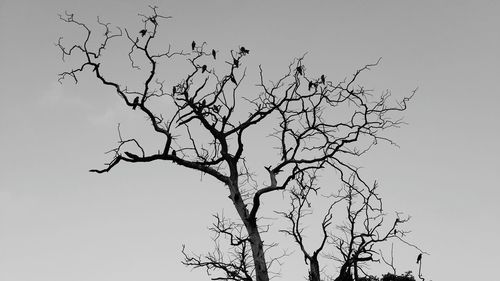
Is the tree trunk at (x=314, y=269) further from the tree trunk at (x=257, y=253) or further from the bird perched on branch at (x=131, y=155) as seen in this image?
the bird perched on branch at (x=131, y=155)

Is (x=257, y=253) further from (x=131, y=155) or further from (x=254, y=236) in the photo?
(x=131, y=155)

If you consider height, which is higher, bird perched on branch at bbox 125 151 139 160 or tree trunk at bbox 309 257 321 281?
bird perched on branch at bbox 125 151 139 160

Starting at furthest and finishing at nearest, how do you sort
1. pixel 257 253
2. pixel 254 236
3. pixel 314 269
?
1. pixel 314 269
2. pixel 254 236
3. pixel 257 253

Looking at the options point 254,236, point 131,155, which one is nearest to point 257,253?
point 254,236

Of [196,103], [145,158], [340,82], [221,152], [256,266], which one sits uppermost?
[340,82]

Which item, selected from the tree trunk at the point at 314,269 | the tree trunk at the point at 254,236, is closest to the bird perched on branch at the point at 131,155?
the tree trunk at the point at 254,236

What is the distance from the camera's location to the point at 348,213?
1259cm

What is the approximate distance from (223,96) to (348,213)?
5371 millimetres

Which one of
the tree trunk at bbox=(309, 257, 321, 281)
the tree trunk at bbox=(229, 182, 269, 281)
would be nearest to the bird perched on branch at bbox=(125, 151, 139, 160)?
the tree trunk at bbox=(229, 182, 269, 281)

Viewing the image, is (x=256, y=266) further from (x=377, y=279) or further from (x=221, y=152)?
(x=377, y=279)

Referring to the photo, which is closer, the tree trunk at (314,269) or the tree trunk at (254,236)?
the tree trunk at (254,236)

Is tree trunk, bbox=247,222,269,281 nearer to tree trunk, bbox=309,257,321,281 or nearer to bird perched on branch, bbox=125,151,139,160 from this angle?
bird perched on branch, bbox=125,151,139,160

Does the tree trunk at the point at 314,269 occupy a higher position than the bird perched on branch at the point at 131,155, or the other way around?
the bird perched on branch at the point at 131,155

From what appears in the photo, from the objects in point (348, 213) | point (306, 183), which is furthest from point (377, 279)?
point (306, 183)
